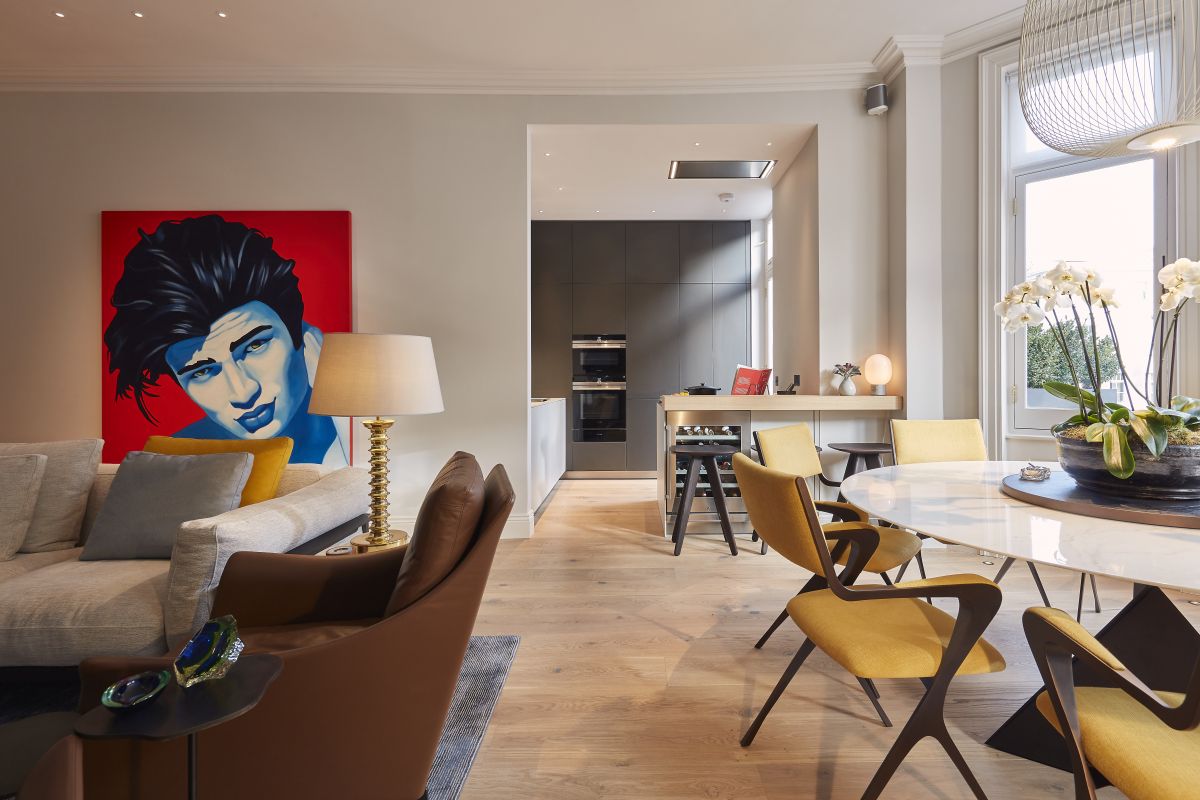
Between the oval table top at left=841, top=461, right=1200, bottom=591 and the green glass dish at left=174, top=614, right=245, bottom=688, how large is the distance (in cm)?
140

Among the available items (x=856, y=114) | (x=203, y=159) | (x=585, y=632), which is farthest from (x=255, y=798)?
(x=856, y=114)

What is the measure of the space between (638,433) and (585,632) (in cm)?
429

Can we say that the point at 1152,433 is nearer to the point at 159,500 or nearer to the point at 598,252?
the point at 159,500

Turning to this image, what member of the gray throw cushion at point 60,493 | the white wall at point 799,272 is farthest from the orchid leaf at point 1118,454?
the gray throw cushion at point 60,493

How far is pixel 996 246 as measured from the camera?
3574 millimetres

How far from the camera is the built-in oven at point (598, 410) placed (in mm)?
6738

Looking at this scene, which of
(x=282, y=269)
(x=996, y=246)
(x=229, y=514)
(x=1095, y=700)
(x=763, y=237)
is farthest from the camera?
(x=763, y=237)

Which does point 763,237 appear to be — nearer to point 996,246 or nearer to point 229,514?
point 996,246

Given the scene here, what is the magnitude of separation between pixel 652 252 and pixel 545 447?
283 centimetres

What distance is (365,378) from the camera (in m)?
2.32

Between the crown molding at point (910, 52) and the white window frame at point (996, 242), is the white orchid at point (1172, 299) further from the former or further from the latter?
the crown molding at point (910, 52)

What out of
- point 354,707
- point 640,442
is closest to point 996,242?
point 640,442

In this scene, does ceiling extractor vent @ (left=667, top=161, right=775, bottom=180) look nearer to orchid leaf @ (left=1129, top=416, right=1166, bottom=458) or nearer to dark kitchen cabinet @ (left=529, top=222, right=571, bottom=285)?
dark kitchen cabinet @ (left=529, top=222, right=571, bottom=285)

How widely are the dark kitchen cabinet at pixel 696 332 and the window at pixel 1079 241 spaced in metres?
3.39
